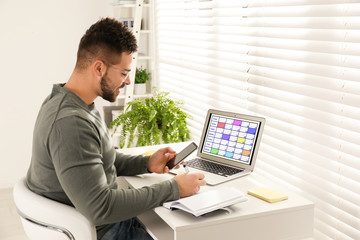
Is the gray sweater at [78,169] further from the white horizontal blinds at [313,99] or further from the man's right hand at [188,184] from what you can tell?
the white horizontal blinds at [313,99]

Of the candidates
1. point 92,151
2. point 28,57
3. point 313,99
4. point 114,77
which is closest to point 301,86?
point 313,99

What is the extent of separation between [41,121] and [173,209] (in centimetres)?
58

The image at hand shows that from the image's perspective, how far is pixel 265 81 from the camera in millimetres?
2295

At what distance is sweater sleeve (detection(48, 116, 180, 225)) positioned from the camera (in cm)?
156

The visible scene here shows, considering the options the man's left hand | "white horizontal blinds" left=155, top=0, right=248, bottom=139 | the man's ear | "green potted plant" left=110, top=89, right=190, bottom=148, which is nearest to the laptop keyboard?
the man's left hand

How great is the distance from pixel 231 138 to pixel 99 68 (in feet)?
2.43

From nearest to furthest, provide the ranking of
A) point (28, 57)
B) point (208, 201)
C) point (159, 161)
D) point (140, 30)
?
point (208, 201)
point (159, 161)
point (140, 30)
point (28, 57)

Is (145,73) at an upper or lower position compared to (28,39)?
lower

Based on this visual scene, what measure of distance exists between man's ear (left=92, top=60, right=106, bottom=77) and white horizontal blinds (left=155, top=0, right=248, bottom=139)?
2.98 feet

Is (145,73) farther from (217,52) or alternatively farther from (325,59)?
(325,59)

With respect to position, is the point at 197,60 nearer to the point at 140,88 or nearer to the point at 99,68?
the point at 140,88

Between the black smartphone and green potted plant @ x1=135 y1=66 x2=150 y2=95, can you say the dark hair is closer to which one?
the black smartphone

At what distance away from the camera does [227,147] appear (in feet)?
7.18

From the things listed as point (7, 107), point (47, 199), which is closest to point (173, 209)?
point (47, 199)
